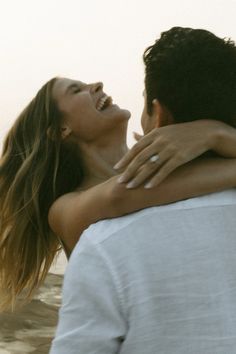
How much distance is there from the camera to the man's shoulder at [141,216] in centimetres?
118

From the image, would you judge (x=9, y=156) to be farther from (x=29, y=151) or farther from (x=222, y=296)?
(x=222, y=296)

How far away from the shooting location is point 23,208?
2312 millimetres

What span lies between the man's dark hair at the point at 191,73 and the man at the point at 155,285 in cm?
23

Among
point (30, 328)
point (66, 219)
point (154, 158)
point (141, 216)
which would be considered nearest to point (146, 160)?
point (154, 158)

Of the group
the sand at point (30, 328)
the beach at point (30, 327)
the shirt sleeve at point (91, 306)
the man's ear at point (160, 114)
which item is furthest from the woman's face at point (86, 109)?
the sand at point (30, 328)

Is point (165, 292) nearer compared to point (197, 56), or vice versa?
point (165, 292)

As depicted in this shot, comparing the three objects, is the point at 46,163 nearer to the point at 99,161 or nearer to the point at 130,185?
the point at 99,161

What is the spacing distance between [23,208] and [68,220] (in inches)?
21.0

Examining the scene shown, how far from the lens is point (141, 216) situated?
1.21 metres

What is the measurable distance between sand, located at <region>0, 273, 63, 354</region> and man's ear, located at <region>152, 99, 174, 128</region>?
6.17 metres

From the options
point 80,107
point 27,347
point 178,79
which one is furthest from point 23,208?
point 27,347

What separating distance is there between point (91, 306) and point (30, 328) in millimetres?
7484

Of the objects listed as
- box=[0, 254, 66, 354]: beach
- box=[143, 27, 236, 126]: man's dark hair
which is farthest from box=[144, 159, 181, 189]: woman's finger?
box=[0, 254, 66, 354]: beach

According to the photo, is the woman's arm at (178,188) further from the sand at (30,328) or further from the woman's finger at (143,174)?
the sand at (30,328)
